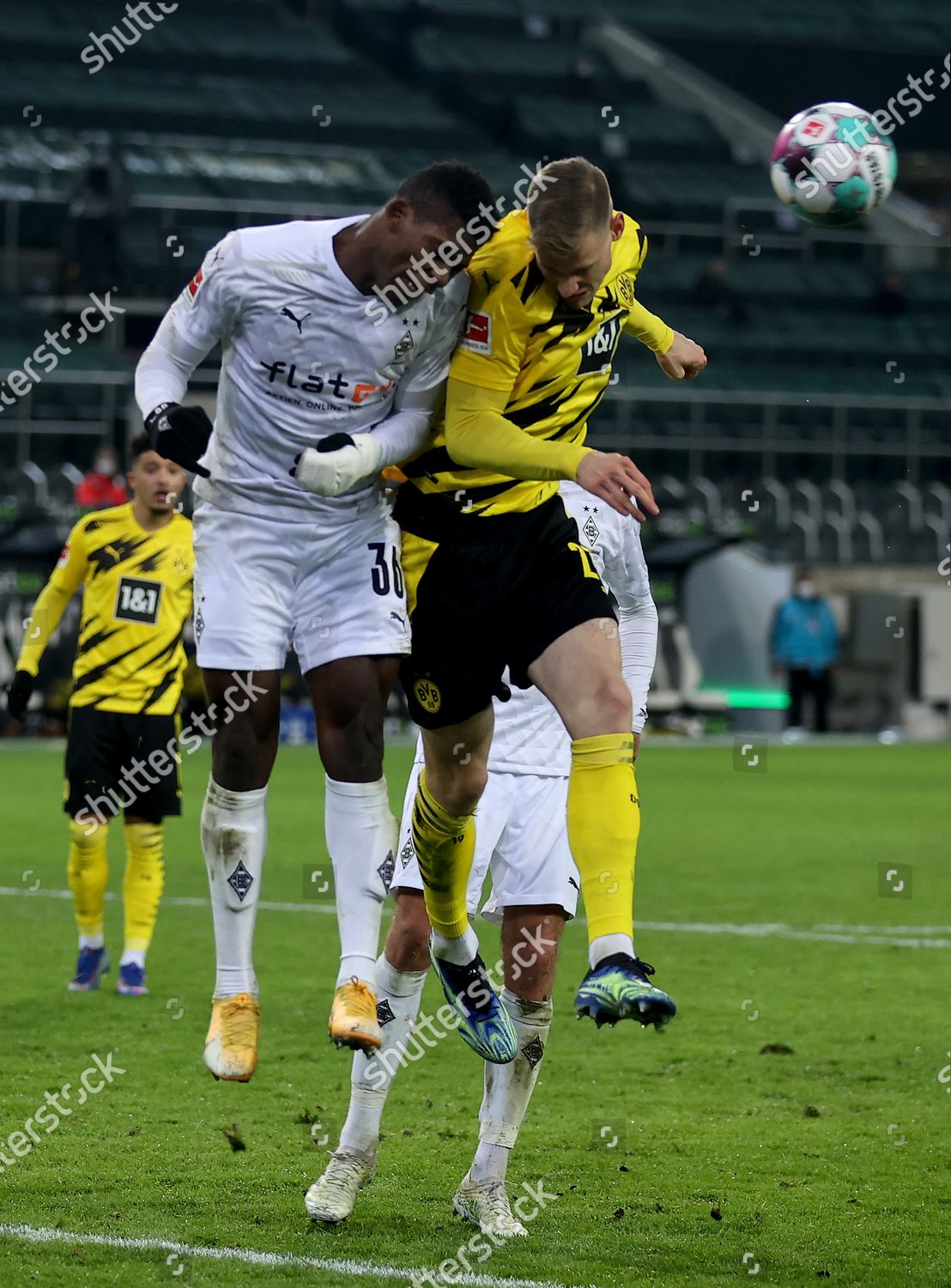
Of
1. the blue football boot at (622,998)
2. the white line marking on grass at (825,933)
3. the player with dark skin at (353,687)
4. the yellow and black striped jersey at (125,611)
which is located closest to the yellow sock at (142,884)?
the yellow and black striped jersey at (125,611)

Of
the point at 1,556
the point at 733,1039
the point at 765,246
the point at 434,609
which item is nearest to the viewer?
the point at 434,609

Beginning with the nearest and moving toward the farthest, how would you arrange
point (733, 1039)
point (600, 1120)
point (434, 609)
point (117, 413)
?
point (434, 609) → point (600, 1120) → point (733, 1039) → point (117, 413)

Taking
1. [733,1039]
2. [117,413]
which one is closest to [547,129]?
[117,413]

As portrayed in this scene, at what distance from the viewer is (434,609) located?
16.1 feet

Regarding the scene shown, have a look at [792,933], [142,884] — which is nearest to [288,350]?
[142,884]

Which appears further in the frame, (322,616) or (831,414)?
(831,414)

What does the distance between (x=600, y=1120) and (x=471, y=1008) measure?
4.47 ft

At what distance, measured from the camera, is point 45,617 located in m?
8.04

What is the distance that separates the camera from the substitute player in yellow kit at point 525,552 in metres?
4.45

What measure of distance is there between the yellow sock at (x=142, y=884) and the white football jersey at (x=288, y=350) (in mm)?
3579

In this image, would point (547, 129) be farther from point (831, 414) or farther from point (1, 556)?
point (1, 556)

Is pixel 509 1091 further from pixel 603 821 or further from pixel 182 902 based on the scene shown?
pixel 182 902

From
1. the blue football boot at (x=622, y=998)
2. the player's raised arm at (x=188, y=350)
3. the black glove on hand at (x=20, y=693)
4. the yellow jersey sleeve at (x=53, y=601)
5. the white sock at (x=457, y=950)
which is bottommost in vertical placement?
the white sock at (x=457, y=950)

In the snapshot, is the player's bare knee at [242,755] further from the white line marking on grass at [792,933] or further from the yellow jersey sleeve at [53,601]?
the white line marking on grass at [792,933]
